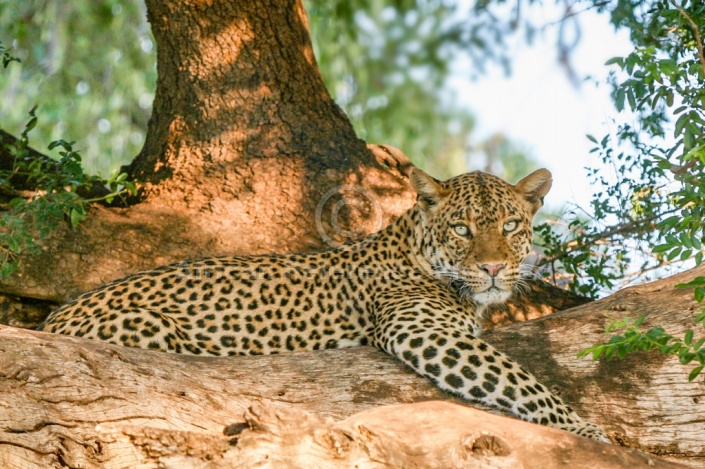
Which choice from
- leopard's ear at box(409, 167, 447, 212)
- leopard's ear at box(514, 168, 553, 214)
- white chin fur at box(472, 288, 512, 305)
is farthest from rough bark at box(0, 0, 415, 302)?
white chin fur at box(472, 288, 512, 305)

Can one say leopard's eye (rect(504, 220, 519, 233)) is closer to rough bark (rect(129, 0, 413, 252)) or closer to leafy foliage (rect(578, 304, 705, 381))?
rough bark (rect(129, 0, 413, 252))

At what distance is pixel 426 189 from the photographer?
8328 mm

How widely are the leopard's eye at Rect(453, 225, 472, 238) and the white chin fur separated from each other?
53cm

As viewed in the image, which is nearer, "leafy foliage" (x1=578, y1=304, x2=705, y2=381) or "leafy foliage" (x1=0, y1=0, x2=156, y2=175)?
"leafy foliage" (x1=578, y1=304, x2=705, y2=381)

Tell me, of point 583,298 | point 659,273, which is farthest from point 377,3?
point 659,273

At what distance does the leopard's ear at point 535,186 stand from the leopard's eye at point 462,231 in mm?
741

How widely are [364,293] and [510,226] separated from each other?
56.4 inches

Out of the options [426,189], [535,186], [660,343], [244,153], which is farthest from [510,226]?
[244,153]

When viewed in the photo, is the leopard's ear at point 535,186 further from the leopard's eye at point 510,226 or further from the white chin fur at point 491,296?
the white chin fur at point 491,296

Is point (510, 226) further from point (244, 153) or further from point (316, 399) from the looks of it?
point (244, 153)

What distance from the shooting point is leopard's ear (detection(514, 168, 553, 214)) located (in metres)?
8.40

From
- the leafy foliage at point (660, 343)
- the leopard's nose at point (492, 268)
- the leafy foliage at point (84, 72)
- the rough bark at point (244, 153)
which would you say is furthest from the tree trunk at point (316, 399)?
the leafy foliage at point (84, 72)

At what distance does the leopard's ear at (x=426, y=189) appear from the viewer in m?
8.30

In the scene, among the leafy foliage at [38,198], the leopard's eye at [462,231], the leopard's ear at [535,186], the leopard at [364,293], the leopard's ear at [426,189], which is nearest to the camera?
the leopard at [364,293]
